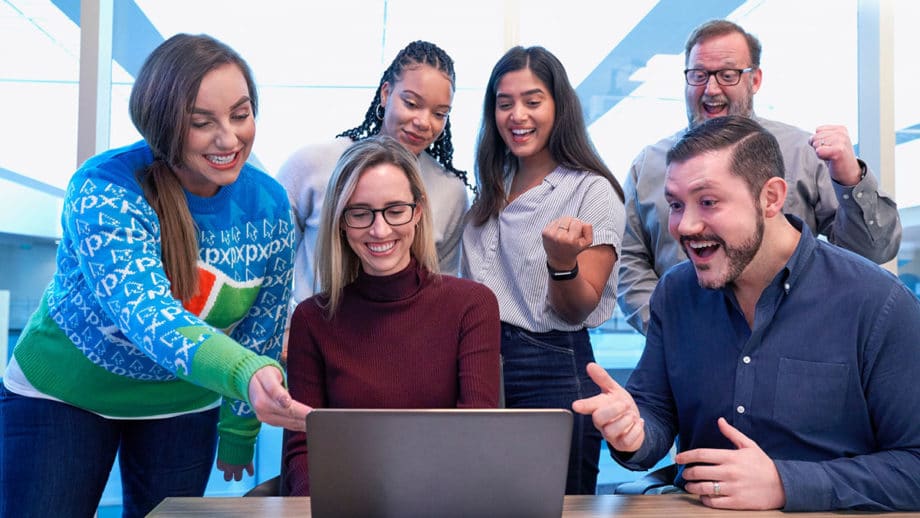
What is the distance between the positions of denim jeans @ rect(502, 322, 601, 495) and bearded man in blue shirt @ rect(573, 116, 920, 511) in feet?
1.09

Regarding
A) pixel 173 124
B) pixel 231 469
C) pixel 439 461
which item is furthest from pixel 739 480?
pixel 173 124

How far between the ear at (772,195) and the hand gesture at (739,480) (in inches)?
18.5

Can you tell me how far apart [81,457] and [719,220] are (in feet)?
4.55

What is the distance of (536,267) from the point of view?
6.96 feet

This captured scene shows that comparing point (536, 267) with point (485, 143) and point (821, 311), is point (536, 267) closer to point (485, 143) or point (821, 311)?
point (485, 143)

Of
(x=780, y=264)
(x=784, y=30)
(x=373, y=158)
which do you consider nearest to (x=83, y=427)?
(x=373, y=158)

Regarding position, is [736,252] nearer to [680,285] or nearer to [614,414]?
[680,285]

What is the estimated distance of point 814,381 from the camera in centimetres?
148

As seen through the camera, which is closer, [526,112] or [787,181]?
[526,112]

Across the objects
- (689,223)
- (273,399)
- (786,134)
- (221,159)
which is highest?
(786,134)

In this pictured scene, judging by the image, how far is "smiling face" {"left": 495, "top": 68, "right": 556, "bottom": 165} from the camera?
2213 mm

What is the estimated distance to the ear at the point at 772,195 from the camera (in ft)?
5.12

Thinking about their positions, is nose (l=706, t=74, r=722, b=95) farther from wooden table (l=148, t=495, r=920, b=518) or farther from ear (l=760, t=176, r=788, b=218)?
wooden table (l=148, t=495, r=920, b=518)

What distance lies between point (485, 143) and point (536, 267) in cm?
44
